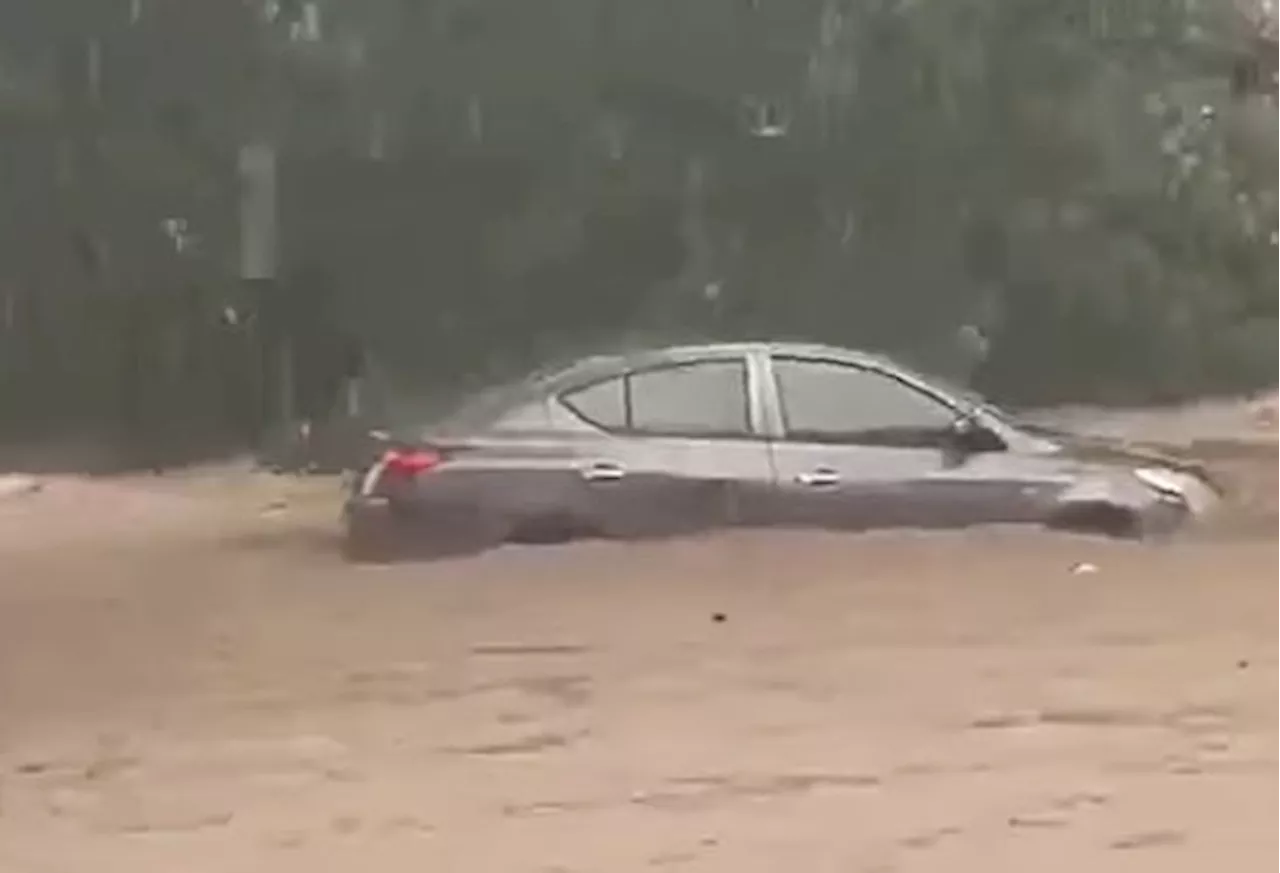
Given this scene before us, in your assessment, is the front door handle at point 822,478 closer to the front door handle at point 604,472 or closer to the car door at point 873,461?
the car door at point 873,461

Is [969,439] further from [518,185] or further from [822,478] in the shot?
[518,185]

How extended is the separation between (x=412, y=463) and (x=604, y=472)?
0.82 m

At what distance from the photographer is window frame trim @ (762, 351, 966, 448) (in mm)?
11898

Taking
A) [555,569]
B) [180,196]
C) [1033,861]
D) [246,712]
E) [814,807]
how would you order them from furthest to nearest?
[180,196]
[555,569]
[246,712]
[814,807]
[1033,861]

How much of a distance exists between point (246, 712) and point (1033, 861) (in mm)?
3027

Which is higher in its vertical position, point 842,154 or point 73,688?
point 842,154

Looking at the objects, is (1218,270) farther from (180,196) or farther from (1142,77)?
(180,196)

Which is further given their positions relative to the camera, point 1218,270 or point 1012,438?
point 1218,270

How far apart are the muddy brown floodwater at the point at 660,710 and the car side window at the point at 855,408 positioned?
0.48 meters

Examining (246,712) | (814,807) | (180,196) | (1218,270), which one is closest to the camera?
(814,807)

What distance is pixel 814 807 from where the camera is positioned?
22.0 feet

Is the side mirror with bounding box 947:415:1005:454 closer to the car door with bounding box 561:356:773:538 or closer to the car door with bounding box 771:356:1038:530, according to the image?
the car door with bounding box 771:356:1038:530

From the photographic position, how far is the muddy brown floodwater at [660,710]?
251 inches

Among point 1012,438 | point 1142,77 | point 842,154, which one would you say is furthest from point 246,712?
point 1142,77
